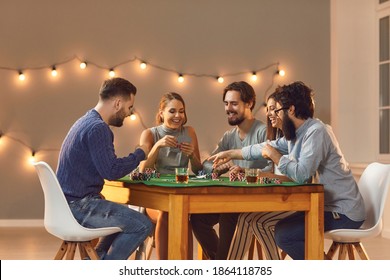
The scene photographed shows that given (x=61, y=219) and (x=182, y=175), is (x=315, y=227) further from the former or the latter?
(x=61, y=219)

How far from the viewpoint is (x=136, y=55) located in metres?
6.95

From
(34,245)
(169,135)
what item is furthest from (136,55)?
(169,135)

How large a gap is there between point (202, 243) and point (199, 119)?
3.12 meters

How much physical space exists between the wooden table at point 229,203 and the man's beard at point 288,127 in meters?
0.35

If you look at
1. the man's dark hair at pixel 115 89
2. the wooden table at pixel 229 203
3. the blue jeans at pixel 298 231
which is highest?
the man's dark hair at pixel 115 89

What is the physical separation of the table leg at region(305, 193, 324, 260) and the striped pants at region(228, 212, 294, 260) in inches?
13.0

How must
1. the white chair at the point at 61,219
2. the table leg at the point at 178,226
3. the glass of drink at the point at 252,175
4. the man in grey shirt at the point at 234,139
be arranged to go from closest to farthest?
1. the table leg at the point at 178,226
2. the white chair at the point at 61,219
3. the glass of drink at the point at 252,175
4. the man in grey shirt at the point at 234,139

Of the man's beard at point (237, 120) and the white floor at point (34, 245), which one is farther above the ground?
the man's beard at point (237, 120)

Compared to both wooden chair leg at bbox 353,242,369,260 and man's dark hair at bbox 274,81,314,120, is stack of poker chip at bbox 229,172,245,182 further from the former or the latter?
wooden chair leg at bbox 353,242,369,260

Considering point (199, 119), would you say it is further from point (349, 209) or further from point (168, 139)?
point (349, 209)

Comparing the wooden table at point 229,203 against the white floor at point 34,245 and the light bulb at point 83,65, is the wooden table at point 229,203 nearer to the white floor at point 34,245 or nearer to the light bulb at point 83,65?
the white floor at point 34,245

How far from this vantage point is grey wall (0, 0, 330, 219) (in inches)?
267

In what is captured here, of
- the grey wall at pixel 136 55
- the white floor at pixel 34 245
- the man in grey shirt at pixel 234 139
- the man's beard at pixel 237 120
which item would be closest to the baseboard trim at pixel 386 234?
the white floor at pixel 34 245

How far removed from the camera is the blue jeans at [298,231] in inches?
133
